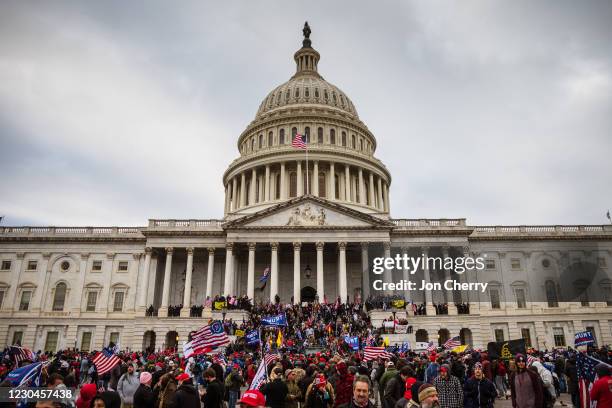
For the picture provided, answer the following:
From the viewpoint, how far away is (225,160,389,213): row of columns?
213ft

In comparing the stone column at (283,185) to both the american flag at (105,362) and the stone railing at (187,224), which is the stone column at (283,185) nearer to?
the stone railing at (187,224)

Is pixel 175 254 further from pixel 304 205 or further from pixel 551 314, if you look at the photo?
pixel 551 314

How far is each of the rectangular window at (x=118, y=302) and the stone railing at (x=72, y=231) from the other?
6.70 m

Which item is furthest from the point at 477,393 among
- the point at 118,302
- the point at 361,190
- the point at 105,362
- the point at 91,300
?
the point at 361,190

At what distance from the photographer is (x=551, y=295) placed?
53.6 meters

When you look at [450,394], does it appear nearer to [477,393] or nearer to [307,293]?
[477,393]

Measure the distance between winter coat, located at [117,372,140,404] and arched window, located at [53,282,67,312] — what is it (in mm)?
46148

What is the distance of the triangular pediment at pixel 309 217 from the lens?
164ft

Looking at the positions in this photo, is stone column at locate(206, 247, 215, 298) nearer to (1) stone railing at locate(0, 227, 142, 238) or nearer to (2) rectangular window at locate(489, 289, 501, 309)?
(1) stone railing at locate(0, 227, 142, 238)

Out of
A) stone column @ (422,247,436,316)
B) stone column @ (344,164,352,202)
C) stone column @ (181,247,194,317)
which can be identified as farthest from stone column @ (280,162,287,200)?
stone column @ (422,247,436,316)

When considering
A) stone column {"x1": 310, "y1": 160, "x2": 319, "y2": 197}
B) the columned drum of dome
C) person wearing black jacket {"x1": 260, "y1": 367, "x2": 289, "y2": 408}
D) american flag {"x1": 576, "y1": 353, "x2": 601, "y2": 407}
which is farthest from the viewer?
the columned drum of dome

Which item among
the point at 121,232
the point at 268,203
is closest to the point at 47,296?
the point at 121,232

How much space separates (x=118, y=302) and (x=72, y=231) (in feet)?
34.6

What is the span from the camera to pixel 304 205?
50906 millimetres
